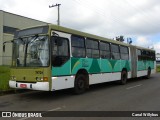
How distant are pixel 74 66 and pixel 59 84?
1.52m

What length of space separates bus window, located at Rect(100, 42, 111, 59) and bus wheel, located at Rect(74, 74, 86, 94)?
2.63 metres

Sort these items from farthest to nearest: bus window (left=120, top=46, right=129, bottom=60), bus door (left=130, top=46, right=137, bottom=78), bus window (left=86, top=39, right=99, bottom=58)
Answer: bus door (left=130, top=46, right=137, bottom=78) → bus window (left=120, top=46, right=129, bottom=60) → bus window (left=86, top=39, right=99, bottom=58)

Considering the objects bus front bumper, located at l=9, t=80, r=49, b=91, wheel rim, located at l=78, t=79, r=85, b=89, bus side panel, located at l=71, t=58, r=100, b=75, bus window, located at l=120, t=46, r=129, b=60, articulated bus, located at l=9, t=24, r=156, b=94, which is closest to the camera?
bus front bumper, located at l=9, t=80, r=49, b=91

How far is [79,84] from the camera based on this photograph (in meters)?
12.2

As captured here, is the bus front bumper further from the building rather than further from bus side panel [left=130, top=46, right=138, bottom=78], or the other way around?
the building

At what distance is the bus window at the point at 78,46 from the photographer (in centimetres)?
1185

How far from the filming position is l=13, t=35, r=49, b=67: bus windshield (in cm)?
1026

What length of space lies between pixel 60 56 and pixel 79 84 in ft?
6.84

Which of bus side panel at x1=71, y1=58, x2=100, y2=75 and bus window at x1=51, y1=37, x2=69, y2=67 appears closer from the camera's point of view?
bus window at x1=51, y1=37, x2=69, y2=67

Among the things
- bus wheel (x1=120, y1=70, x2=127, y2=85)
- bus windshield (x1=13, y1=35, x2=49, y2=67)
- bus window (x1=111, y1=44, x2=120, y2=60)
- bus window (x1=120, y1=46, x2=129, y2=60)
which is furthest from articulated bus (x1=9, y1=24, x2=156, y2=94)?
bus window (x1=120, y1=46, x2=129, y2=60)

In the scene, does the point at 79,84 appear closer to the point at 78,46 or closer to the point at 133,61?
the point at 78,46

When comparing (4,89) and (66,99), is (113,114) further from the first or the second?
(4,89)

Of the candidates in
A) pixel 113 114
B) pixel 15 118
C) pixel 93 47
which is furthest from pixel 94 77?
pixel 15 118

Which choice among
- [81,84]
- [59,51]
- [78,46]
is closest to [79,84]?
[81,84]
